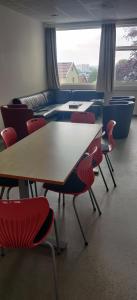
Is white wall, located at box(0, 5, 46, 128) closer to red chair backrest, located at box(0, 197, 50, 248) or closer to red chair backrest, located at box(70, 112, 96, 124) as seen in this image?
red chair backrest, located at box(70, 112, 96, 124)

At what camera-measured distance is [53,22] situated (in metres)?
6.67

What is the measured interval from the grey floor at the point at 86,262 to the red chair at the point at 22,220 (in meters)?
0.46

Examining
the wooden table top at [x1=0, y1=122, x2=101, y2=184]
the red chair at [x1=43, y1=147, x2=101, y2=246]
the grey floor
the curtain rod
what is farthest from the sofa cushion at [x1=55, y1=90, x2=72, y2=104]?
the red chair at [x1=43, y1=147, x2=101, y2=246]

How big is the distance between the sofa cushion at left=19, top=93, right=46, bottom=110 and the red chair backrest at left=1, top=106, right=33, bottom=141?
3.38 feet

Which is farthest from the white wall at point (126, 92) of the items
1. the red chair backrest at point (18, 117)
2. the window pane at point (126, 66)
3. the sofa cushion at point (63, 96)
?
the red chair backrest at point (18, 117)

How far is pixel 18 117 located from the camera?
442 cm

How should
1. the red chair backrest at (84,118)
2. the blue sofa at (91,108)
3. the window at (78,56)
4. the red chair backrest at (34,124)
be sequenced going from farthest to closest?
the window at (78,56) < the blue sofa at (91,108) < the red chair backrest at (84,118) < the red chair backrest at (34,124)

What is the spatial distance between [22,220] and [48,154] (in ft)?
2.63

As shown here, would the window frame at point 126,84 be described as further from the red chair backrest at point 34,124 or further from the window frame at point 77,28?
the red chair backrest at point 34,124

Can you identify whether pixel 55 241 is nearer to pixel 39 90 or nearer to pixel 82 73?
pixel 39 90

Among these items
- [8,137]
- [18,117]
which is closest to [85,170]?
[8,137]

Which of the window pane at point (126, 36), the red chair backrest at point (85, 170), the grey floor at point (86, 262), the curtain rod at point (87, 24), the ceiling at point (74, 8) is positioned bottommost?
the grey floor at point (86, 262)

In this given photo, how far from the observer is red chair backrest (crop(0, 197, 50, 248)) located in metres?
1.24

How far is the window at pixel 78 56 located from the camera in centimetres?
696
